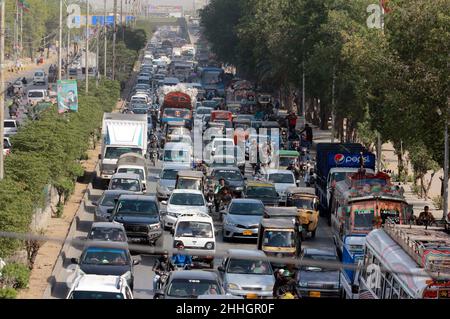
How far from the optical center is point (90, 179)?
52156 millimetres

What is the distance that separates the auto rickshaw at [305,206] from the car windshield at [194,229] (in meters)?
5.99

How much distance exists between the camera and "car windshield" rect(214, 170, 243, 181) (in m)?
47.0

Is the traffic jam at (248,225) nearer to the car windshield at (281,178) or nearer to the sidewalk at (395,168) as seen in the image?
the car windshield at (281,178)

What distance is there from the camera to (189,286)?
78.5 ft

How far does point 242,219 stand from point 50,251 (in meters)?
6.66

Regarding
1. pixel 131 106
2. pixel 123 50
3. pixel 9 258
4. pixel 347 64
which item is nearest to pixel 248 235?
pixel 9 258

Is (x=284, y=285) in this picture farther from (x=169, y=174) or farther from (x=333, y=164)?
(x=169, y=174)

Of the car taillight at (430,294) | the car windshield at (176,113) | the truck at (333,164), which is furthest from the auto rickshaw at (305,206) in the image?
the car windshield at (176,113)

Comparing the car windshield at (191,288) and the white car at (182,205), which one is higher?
the car windshield at (191,288)

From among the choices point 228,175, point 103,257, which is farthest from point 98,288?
point 228,175

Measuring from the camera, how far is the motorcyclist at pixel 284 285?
26.6m

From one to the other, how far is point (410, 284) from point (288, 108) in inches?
3199

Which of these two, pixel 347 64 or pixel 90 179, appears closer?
pixel 90 179
